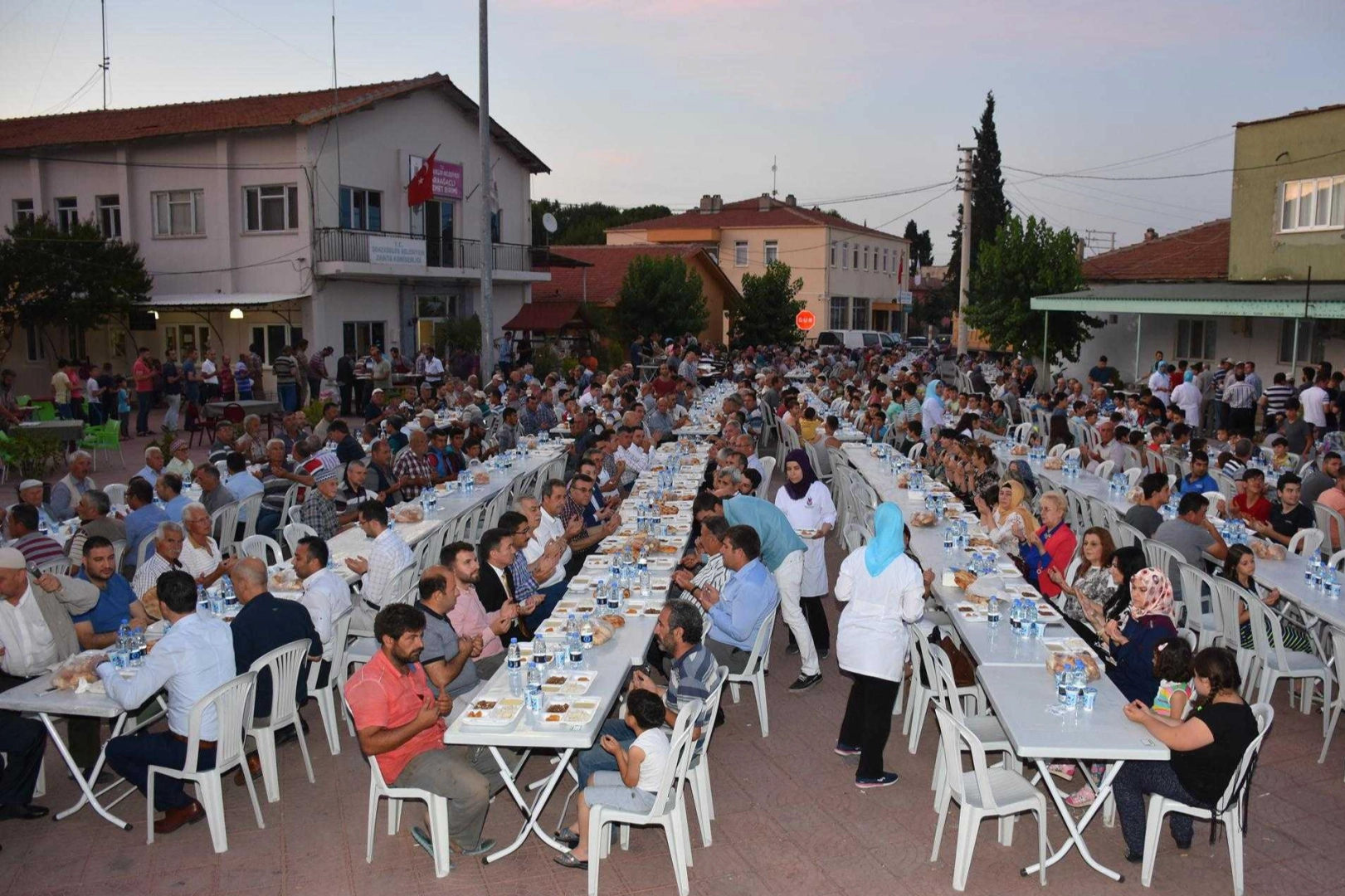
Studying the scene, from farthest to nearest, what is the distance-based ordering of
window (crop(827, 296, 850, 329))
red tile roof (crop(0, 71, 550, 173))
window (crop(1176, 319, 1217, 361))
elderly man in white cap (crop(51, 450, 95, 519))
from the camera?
window (crop(827, 296, 850, 329)), window (crop(1176, 319, 1217, 361)), red tile roof (crop(0, 71, 550, 173)), elderly man in white cap (crop(51, 450, 95, 519))

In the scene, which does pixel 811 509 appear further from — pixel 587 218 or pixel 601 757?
pixel 587 218

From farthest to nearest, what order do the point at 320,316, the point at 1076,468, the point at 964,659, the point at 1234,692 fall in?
the point at 320,316, the point at 1076,468, the point at 964,659, the point at 1234,692

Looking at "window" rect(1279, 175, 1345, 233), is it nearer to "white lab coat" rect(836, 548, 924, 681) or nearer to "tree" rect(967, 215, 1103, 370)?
"tree" rect(967, 215, 1103, 370)

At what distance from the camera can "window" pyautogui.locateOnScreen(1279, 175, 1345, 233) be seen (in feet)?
74.3

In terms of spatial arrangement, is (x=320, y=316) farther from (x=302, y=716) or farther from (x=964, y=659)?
(x=964, y=659)

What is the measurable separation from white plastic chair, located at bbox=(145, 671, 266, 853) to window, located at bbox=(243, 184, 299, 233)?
2146 centimetres

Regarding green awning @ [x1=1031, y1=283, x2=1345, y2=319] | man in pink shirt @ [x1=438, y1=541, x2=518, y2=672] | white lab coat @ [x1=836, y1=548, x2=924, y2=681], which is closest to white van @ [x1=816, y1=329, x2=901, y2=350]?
green awning @ [x1=1031, y1=283, x2=1345, y2=319]

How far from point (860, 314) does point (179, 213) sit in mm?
40462

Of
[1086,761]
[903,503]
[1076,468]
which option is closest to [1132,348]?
[1076,468]

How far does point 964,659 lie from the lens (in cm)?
677

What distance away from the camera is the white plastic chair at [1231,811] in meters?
4.95

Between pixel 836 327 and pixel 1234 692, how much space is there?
52.9 meters

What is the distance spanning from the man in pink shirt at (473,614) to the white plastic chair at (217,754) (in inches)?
49.4

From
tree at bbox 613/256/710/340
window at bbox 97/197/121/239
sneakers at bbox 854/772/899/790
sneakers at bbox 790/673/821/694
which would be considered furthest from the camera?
tree at bbox 613/256/710/340
